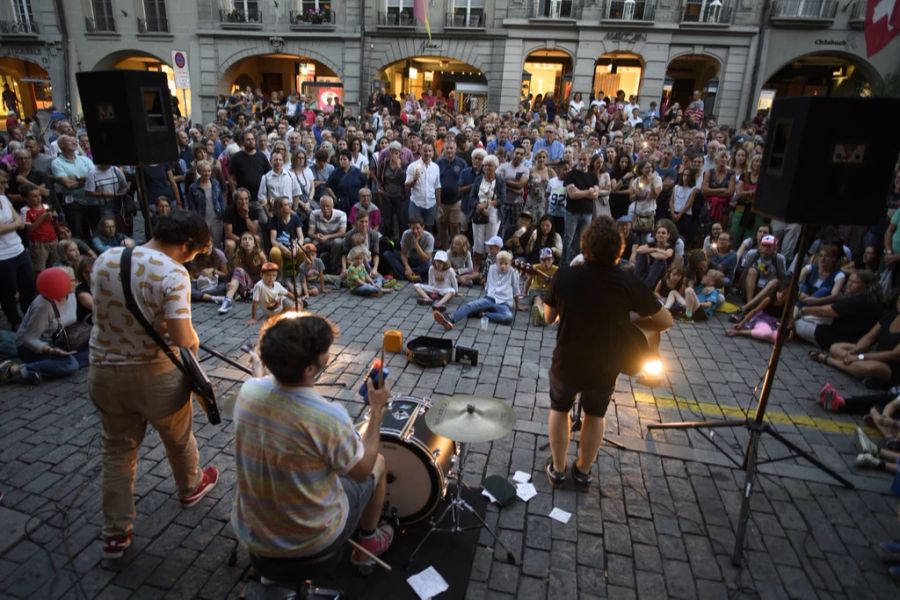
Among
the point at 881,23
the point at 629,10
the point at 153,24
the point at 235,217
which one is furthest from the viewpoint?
the point at 153,24

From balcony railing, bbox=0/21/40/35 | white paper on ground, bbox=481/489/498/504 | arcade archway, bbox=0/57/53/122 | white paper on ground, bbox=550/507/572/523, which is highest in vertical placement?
balcony railing, bbox=0/21/40/35

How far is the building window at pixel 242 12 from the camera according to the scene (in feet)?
79.9

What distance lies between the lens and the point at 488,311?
769 cm

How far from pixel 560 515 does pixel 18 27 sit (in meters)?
33.4

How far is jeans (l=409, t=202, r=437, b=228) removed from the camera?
10.0 m


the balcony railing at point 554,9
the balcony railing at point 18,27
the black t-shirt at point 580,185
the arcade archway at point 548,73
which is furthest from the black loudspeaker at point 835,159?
the balcony railing at point 18,27

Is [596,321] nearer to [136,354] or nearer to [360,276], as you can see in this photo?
[136,354]

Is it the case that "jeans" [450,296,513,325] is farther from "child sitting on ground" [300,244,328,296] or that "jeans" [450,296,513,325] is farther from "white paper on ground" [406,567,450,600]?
"white paper on ground" [406,567,450,600]

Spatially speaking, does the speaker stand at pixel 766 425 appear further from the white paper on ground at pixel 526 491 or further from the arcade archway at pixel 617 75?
the arcade archway at pixel 617 75

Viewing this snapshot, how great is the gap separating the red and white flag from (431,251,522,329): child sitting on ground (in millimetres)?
5249

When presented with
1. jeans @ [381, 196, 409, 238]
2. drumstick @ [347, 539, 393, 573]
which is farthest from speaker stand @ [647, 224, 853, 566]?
jeans @ [381, 196, 409, 238]

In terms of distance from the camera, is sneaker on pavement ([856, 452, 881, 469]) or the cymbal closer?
the cymbal

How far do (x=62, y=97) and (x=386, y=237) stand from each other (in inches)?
974

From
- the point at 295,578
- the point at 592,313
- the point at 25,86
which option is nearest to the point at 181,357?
the point at 295,578
